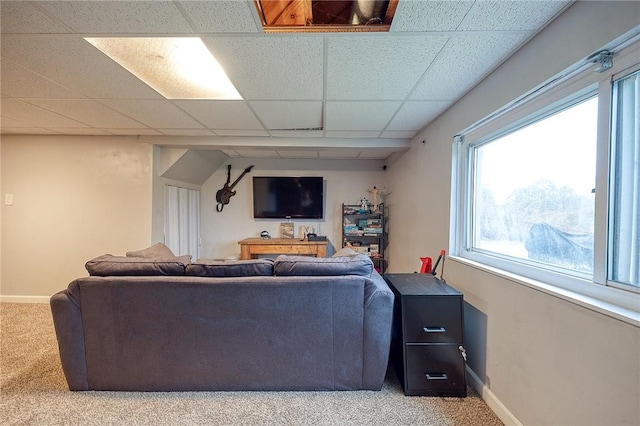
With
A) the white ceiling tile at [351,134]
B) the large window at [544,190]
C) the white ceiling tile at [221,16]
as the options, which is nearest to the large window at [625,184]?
the large window at [544,190]

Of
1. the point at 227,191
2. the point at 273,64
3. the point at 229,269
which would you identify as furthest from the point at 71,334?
the point at 227,191

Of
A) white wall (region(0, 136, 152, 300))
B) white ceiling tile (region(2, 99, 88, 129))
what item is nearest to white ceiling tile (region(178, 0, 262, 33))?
white ceiling tile (region(2, 99, 88, 129))

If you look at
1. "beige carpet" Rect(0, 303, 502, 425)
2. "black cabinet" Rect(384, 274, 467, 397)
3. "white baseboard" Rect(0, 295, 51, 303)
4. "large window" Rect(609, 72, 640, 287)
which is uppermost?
"large window" Rect(609, 72, 640, 287)

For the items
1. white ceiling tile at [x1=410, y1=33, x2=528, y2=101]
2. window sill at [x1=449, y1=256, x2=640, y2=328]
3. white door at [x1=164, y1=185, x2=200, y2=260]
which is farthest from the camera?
white door at [x1=164, y1=185, x2=200, y2=260]

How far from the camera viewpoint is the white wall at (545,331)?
36.4 inches

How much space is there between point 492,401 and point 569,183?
1.36 meters

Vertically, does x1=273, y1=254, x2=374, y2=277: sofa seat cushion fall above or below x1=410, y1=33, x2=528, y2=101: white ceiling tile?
below

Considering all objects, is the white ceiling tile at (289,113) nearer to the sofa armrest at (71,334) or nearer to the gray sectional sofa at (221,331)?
the gray sectional sofa at (221,331)

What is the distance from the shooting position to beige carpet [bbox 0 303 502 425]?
1470 millimetres

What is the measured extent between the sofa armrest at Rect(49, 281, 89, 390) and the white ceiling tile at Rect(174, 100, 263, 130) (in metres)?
1.61

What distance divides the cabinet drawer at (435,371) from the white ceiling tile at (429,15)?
73.3 inches

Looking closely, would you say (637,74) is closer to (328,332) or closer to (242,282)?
(328,332)

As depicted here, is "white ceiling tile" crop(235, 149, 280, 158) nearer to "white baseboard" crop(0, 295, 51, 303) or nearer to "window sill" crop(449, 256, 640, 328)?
"white baseboard" crop(0, 295, 51, 303)

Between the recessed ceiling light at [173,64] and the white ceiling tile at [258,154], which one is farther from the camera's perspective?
the white ceiling tile at [258,154]
